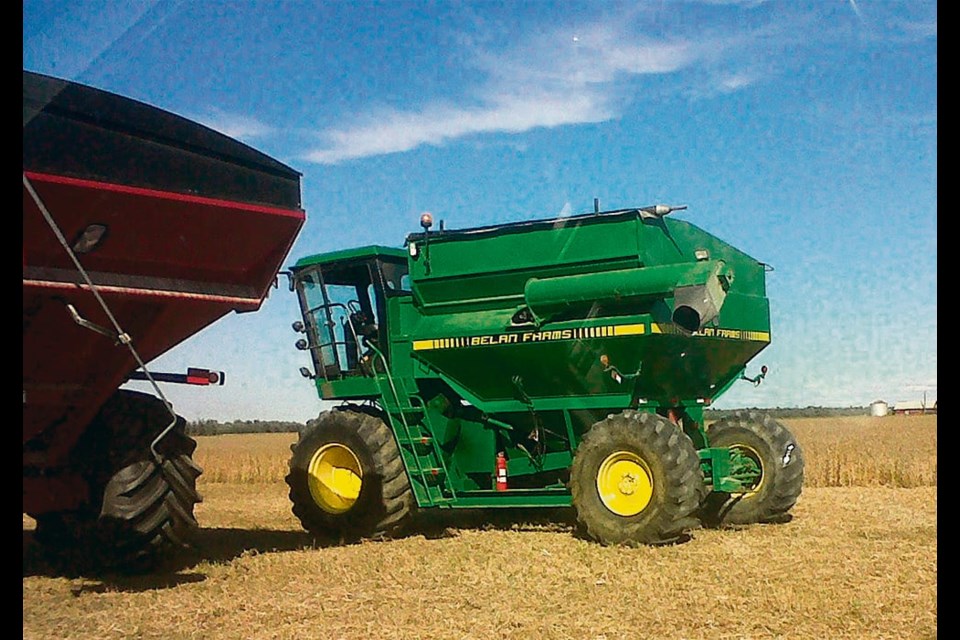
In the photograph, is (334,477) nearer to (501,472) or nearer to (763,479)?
(501,472)

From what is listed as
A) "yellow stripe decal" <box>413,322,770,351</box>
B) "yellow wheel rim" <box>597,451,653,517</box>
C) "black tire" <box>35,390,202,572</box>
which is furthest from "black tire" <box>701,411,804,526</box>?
"black tire" <box>35,390,202,572</box>

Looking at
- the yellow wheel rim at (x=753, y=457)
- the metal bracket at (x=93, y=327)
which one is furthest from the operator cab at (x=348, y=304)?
the metal bracket at (x=93, y=327)

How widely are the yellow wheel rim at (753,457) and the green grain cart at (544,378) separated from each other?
20 millimetres

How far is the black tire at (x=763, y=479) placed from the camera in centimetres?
945

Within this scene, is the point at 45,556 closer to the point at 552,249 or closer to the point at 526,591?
the point at 526,591

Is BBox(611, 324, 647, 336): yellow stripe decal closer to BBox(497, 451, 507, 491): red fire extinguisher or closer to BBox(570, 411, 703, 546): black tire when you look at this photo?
BBox(570, 411, 703, 546): black tire

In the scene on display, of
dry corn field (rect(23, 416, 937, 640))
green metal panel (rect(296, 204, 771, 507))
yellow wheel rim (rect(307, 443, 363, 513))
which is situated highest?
green metal panel (rect(296, 204, 771, 507))

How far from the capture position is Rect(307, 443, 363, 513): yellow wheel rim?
9.41 m

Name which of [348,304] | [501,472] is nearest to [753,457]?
[501,472]

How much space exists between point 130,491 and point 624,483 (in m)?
3.75

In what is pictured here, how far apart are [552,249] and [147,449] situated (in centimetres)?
369

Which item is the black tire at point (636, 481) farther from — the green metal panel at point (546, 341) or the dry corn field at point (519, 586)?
the green metal panel at point (546, 341)

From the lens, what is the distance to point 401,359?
31.3 feet

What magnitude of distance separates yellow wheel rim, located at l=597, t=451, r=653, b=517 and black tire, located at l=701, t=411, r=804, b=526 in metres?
1.43
